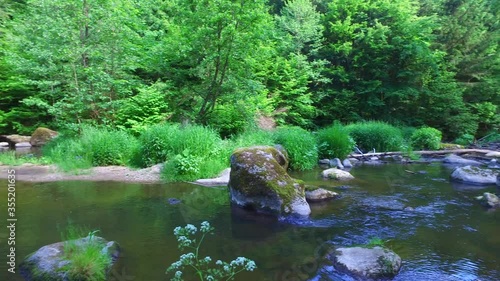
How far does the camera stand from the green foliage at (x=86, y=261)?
12.9 feet

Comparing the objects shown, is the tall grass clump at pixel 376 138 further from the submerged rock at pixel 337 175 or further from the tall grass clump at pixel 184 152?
the tall grass clump at pixel 184 152

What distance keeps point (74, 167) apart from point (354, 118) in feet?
53.5

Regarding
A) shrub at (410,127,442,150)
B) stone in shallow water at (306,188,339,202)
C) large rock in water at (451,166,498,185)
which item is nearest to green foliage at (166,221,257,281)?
stone in shallow water at (306,188,339,202)

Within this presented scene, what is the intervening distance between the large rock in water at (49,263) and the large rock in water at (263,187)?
2.88 metres

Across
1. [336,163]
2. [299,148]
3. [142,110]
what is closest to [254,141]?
[299,148]

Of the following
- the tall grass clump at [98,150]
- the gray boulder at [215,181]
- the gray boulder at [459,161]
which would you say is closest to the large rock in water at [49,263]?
the gray boulder at [215,181]

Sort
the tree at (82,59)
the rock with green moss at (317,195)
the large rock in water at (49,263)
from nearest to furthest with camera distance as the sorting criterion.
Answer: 1. the large rock in water at (49,263)
2. the rock with green moss at (317,195)
3. the tree at (82,59)

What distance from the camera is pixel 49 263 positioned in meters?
4.05

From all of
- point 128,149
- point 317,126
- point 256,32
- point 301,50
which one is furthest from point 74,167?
point 301,50

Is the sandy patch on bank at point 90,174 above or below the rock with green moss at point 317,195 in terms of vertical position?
below

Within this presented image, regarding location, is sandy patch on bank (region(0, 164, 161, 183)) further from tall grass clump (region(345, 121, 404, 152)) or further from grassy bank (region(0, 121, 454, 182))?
tall grass clump (region(345, 121, 404, 152))

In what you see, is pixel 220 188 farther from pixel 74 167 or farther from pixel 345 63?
pixel 345 63

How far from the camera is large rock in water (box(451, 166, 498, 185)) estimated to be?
9.31m

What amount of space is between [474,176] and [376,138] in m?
5.55
